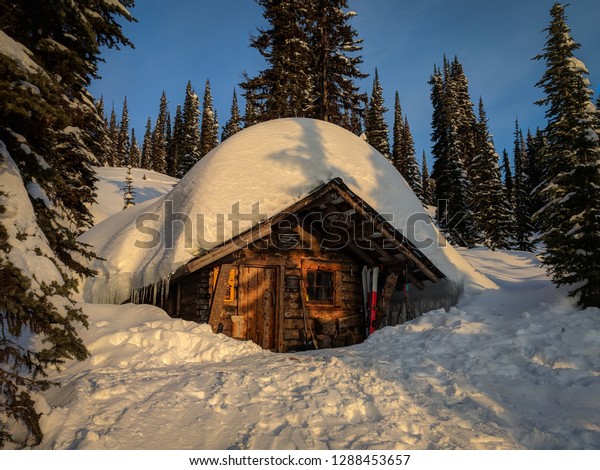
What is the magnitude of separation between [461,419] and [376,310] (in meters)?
6.71

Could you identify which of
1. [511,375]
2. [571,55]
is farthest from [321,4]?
[511,375]

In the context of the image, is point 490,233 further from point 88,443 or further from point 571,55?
point 88,443

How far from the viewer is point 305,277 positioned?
11.0m

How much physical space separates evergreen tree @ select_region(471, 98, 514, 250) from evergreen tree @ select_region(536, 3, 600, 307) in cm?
2184

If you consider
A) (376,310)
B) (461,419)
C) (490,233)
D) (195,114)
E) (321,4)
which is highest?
(195,114)

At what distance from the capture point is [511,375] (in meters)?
5.65

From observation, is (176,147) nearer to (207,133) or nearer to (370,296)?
(207,133)

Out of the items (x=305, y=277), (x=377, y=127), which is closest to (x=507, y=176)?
(x=377, y=127)

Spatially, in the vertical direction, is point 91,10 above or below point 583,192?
above

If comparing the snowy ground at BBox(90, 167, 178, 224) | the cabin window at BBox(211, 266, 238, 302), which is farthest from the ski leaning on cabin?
the snowy ground at BBox(90, 167, 178, 224)

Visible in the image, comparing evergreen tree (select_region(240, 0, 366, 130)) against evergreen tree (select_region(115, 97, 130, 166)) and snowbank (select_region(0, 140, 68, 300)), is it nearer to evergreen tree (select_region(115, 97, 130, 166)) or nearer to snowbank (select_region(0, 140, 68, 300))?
snowbank (select_region(0, 140, 68, 300))

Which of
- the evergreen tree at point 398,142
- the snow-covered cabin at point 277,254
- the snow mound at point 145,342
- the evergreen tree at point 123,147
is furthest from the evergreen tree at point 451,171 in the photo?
the evergreen tree at point 123,147

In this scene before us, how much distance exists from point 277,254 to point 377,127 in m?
34.0

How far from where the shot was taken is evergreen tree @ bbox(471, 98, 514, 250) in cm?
2958
